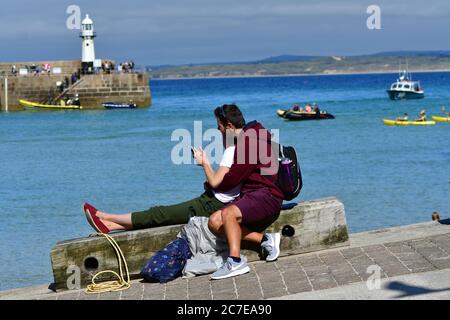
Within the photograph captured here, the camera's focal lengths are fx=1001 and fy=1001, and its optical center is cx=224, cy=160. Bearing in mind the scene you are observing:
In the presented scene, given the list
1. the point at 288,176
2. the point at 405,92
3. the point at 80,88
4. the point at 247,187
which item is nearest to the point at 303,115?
the point at 80,88

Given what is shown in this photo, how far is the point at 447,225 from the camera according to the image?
33.9 feet

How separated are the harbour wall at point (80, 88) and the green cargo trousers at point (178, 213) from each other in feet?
204

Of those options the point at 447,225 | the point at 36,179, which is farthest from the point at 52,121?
the point at 447,225

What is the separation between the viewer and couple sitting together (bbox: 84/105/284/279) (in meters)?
8.88

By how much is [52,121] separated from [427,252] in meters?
57.4

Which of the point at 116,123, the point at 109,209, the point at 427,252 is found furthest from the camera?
the point at 116,123

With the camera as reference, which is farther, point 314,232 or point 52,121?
point 52,121

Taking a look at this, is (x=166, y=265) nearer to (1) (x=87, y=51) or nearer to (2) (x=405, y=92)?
(1) (x=87, y=51)

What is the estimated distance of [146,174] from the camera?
3247 centimetres

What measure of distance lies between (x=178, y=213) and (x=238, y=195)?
63 centimetres

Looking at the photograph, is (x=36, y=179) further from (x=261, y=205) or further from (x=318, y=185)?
(x=261, y=205)

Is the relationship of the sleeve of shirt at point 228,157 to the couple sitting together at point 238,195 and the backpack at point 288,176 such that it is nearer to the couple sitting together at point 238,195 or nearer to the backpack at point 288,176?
the couple sitting together at point 238,195

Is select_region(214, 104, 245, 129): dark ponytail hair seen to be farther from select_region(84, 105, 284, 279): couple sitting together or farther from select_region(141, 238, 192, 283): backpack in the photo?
select_region(141, 238, 192, 283): backpack
